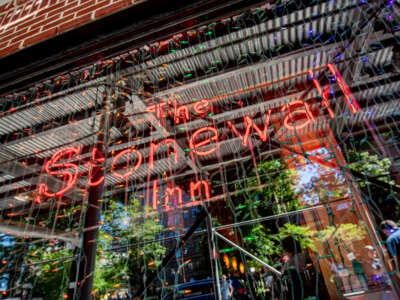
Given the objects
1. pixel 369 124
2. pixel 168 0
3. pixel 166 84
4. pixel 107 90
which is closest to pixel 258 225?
pixel 369 124

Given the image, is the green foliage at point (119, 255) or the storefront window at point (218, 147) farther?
the green foliage at point (119, 255)

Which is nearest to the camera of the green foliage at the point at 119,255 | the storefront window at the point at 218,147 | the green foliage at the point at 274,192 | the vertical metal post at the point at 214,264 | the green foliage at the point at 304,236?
the vertical metal post at the point at 214,264

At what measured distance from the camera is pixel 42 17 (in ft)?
5.42

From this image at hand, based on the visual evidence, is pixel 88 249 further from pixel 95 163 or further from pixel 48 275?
pixel 48 275

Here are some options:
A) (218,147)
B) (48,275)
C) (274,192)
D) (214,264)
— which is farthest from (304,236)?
(48,275)

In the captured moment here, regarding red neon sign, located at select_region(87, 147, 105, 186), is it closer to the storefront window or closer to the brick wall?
the storefront window

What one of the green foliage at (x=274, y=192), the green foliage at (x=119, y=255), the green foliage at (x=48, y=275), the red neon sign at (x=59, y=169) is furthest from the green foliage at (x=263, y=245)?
the green foliage at (x=48, y=275)

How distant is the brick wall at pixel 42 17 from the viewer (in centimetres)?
133

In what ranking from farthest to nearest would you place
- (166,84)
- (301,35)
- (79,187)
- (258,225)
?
(79,187) → (258,225) → (166,84) → (301,35)

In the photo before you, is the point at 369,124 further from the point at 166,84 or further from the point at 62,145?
the point at 62,145

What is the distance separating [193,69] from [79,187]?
5.12m

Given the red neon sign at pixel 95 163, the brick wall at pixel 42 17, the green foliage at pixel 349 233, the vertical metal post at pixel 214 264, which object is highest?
the brick wall at pixel 42 17

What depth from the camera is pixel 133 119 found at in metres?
4.09

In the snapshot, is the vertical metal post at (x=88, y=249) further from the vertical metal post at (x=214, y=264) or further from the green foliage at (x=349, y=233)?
the green foliage at (x=349, y=233)
